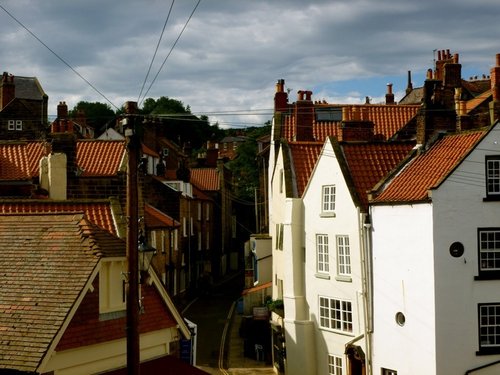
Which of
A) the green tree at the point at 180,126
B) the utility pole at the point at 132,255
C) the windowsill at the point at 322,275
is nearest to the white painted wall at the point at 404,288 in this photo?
the windowsill at the point at 322,275

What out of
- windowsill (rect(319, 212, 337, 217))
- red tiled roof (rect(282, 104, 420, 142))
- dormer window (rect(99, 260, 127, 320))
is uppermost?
red tiled roof (rect(282, 104, 420, 142))

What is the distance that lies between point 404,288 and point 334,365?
592 cm

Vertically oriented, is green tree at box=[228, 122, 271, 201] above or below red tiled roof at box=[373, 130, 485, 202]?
above

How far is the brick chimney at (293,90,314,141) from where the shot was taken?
131ft

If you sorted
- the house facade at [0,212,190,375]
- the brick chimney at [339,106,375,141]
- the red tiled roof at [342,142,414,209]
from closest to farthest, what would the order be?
the house facade at [0,212,190,375] → the red tiled roof at [342,142,414,209] → the brick chimney at [339,106,375,141]

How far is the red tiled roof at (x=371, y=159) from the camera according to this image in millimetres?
29516

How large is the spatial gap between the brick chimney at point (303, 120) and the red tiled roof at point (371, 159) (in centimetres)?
903

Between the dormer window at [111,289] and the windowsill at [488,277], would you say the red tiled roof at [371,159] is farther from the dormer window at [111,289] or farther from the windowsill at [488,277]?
the dormer window at [111,289]

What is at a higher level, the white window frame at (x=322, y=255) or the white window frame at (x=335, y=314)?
the white window frame at (x=322, y=255)

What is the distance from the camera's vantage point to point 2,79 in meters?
81.4

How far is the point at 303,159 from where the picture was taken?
3438cm

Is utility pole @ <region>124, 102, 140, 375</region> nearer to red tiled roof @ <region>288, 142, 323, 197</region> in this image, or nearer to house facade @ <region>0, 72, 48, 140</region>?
red tiled roof @ <region>288, 142, 323, 197</region>

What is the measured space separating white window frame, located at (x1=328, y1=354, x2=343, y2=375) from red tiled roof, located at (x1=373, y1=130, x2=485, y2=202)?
297 inches

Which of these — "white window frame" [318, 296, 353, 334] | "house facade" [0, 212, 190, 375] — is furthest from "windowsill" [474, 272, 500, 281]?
"house facade" [0, 212, 190, 375]
